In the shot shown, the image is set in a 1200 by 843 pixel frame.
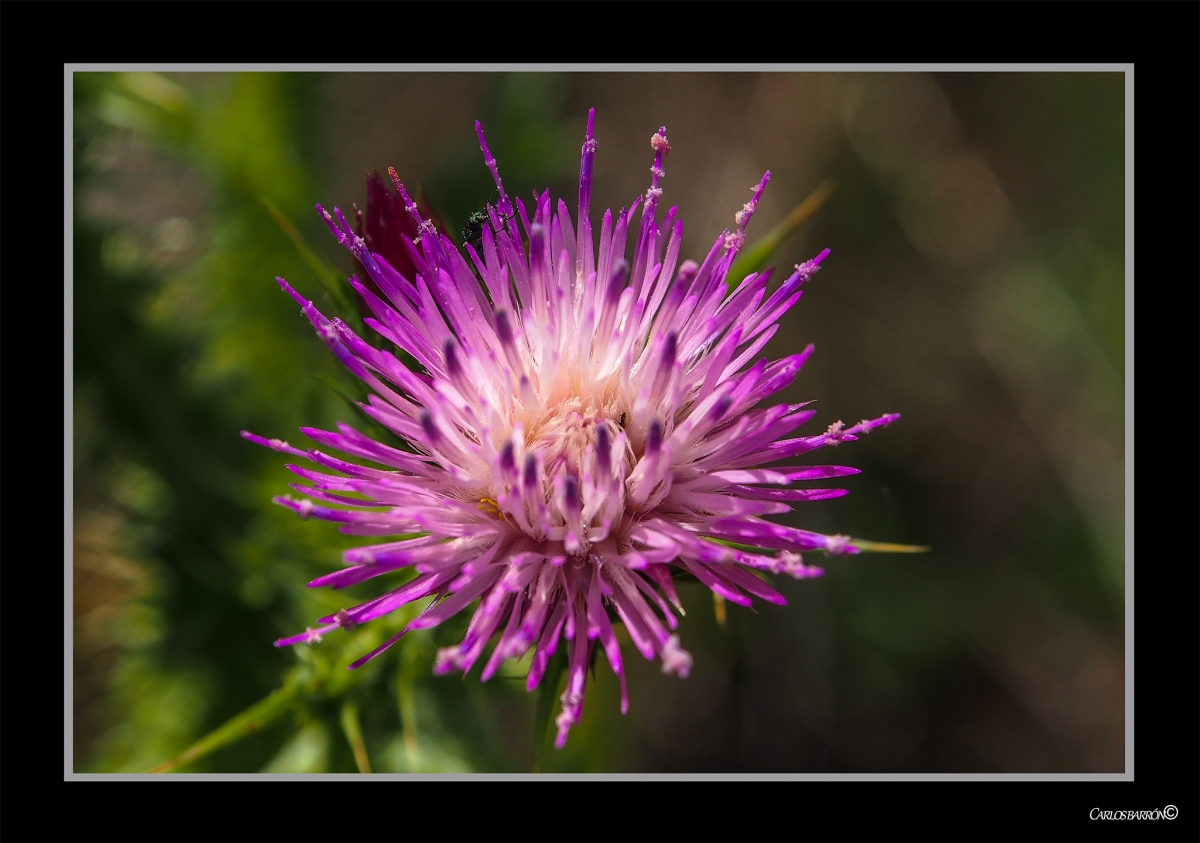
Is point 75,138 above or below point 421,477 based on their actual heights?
above

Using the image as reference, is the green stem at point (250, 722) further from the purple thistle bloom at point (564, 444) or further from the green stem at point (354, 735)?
the purple thistle bloom at point (564, 444)

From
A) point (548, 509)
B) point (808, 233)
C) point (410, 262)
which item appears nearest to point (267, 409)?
point (410, 262)

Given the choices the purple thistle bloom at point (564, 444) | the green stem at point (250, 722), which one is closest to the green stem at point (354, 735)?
the green stem at point (250, 722)

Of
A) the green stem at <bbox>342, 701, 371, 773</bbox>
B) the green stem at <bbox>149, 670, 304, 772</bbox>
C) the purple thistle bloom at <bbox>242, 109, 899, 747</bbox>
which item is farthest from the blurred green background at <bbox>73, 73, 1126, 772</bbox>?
the purple thistle bloom at <bbox>242, 109, 899, 747</bbox>

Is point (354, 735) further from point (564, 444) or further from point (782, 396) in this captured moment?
point (782, 396)

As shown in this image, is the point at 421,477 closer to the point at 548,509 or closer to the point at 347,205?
the point at 548,509

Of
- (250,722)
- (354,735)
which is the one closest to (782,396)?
(354,735)
